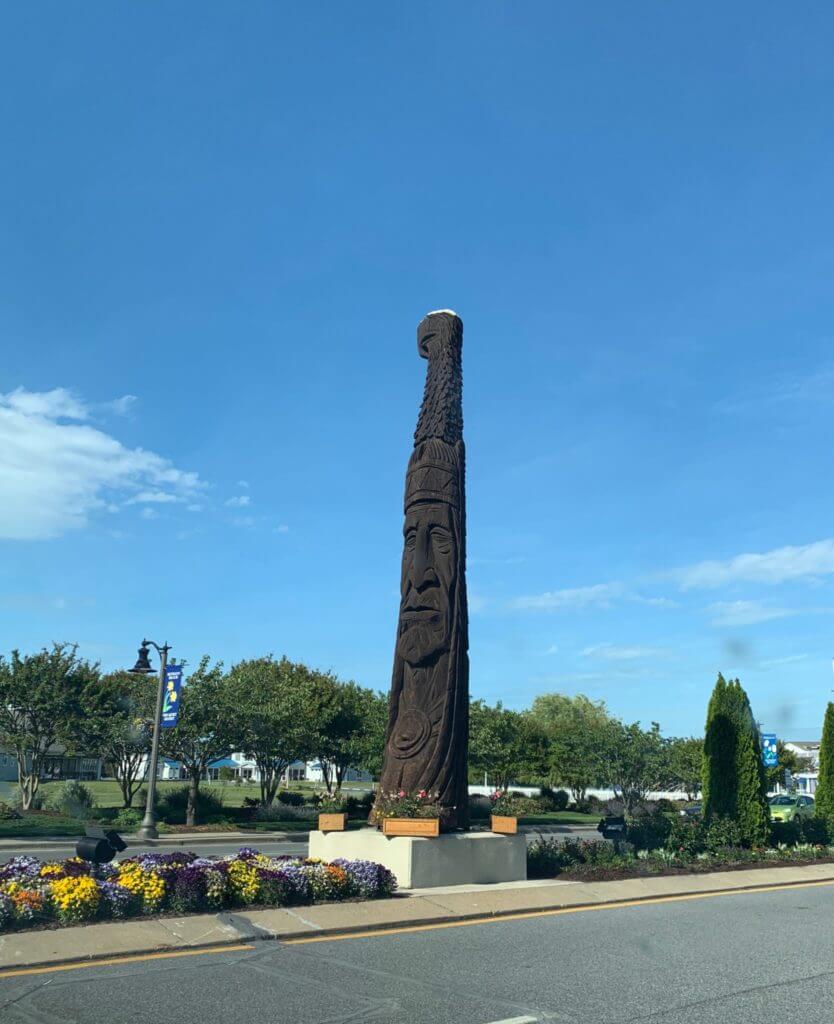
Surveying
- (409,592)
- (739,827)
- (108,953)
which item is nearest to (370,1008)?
(108,953)

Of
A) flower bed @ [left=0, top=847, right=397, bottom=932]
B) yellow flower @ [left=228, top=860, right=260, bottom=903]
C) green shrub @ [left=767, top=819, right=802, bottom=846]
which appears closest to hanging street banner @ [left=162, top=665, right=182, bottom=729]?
flower bed @ [left=0, top=847, right=397, bottom=932]

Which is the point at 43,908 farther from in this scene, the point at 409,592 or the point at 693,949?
the point at 409,592

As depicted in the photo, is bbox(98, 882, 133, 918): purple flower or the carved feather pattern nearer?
bbox(98, 882, 133, 918): purple flower

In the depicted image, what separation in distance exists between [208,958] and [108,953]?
0.91 meters

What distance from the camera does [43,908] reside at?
9.05m

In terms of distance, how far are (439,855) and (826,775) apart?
16.4 m

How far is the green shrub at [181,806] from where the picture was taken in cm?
3325

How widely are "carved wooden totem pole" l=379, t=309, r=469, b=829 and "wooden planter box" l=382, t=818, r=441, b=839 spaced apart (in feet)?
4.38

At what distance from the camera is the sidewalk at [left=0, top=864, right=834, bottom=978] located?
8.27 m

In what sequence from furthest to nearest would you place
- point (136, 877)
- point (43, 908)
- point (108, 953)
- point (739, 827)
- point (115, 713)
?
1. point (115, 713)
2. point (739, 827)
3. point (136, 877)
4. point (43, 908)
5. point (108, 953)

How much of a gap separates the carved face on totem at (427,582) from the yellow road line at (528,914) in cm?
500

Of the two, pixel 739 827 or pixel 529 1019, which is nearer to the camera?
pixel 529 1019

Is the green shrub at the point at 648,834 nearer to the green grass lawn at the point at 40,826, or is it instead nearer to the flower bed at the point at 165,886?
the flower bed at the point at 165,886

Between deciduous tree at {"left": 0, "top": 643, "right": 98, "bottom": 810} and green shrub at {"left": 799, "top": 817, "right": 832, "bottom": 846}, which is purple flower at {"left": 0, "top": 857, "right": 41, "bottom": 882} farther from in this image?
deciduous tree at {"left": 0, "top": 643, "right": 98, "bottom": 810}
